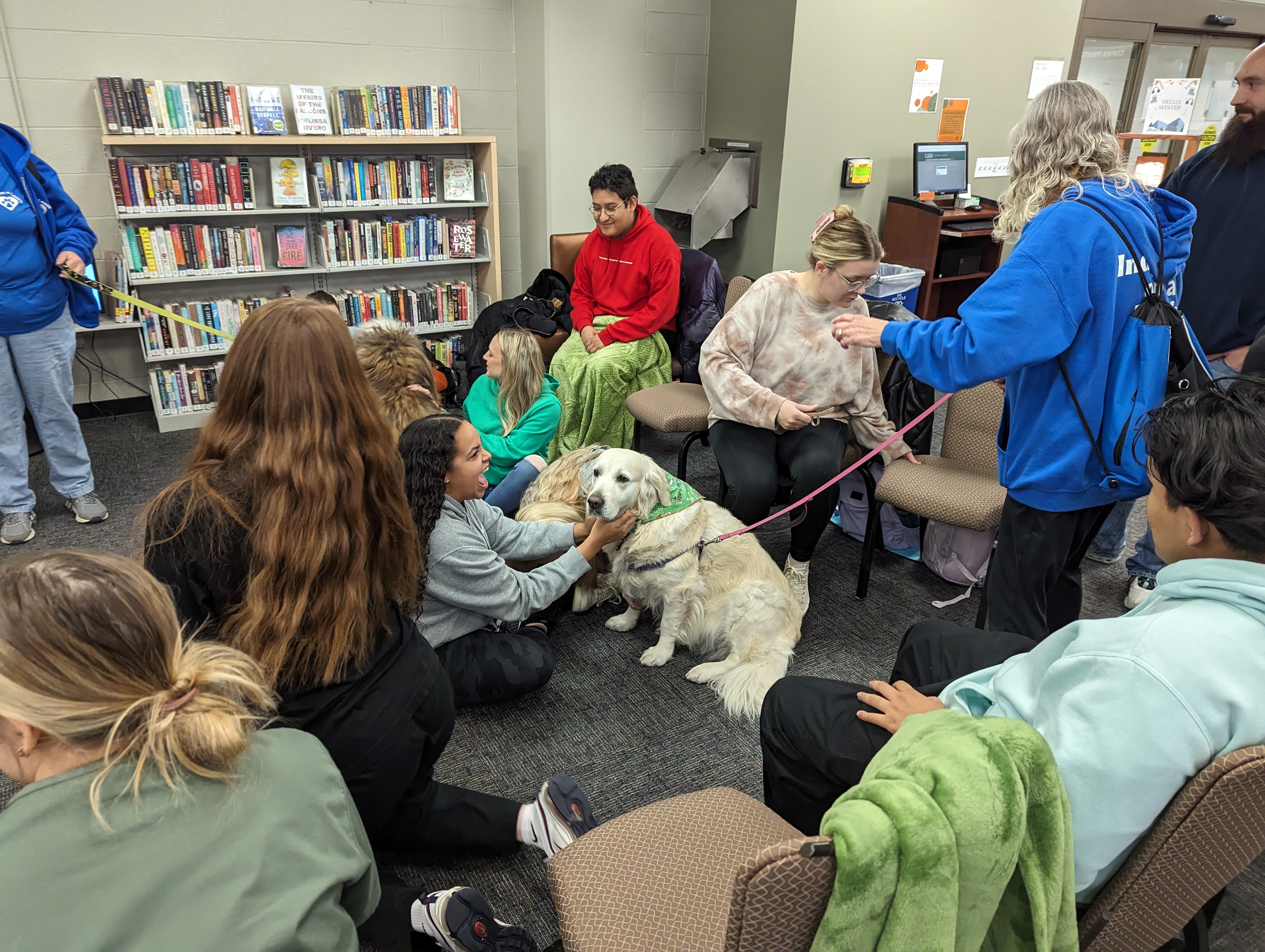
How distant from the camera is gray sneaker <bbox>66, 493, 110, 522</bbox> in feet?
10.6

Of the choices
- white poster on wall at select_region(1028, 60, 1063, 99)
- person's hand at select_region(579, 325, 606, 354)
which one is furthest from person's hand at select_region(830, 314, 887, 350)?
white poster on wall at select_region(1028, 60, 1063, 99)

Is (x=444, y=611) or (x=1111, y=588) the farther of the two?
(x=1111, y=588)

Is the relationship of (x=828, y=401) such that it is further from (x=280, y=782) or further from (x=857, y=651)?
(x=280, y=782)

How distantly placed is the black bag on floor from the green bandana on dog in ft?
6.68

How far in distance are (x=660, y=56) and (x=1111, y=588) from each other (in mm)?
4025

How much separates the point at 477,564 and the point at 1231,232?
8.47 feet

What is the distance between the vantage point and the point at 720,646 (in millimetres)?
2479

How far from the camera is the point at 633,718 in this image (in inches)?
89.2

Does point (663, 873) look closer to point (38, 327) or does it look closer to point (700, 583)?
point (700, 583)

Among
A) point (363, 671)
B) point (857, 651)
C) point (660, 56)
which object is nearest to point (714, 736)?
point (857, 651)

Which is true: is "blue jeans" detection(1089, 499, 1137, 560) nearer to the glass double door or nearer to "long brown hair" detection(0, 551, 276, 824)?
"long brown hair" detection(0, 551, 276, 824)

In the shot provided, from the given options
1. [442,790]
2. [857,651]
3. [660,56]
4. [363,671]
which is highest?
[660,56]

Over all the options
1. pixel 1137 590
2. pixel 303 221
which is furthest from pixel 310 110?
pixel 1137 590

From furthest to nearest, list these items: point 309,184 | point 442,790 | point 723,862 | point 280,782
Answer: point 309,184, point 442,790, point 723,862, point 280,782
